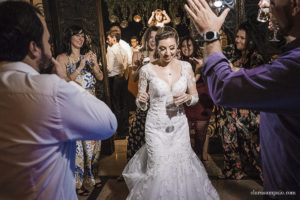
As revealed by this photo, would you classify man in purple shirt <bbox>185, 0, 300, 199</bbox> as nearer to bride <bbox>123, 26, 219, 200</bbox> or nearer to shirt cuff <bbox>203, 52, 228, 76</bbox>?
shirt cuff <bbox>203, 52, 228, 76</bbox>

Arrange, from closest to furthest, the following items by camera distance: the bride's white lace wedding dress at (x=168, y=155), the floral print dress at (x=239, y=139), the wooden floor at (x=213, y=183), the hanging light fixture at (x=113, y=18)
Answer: the bride's white lace wedding dress at (x=168, y=155) → the wooden floor at (x=213, y=183) → the floral print dress at (x=239, y=139) → the hanging light fixture at (x=113, y=18)

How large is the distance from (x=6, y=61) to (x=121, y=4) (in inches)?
314

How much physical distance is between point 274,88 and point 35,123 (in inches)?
35.7

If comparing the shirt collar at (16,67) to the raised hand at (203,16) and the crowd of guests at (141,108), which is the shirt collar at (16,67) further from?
the raised hand at (203,16)

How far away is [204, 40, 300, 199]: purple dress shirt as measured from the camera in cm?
89

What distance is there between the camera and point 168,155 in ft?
8.23

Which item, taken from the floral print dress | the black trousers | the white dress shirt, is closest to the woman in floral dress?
the floral print dress

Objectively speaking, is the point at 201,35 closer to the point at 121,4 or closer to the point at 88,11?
the point at 88,11

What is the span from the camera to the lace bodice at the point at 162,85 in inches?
105

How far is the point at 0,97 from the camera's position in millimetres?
937

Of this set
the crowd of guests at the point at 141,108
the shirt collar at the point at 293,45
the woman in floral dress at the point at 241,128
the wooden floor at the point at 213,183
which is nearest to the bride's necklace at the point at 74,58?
the crowd of guests at the point at 141,108

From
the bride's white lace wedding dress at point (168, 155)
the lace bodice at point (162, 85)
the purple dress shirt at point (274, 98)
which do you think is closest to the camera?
the purple dress shirt at point (274, 98)

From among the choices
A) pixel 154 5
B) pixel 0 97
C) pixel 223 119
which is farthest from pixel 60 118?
pixel 154 5

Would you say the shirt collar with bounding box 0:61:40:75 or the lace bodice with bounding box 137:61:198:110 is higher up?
the shirt collar with bounding box 0:61:40:75
